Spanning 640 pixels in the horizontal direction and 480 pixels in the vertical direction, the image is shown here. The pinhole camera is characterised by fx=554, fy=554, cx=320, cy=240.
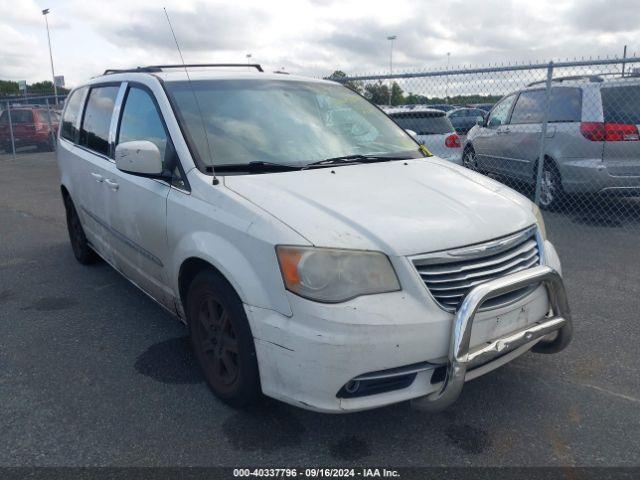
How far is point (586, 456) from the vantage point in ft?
8.04

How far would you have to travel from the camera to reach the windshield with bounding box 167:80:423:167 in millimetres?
3131

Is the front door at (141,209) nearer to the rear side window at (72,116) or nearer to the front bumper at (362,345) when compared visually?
the front bumper at (362,345)

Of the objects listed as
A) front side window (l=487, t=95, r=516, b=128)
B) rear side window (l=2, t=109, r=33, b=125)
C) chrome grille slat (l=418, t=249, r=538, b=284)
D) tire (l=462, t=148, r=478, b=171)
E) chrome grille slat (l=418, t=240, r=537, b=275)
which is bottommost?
tire (l=462, t=148, r=478, b=171)

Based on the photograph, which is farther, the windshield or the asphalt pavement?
the windshield

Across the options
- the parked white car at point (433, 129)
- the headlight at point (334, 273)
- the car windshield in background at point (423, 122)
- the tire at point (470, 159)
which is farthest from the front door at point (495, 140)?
the headlight at point (334, 273)

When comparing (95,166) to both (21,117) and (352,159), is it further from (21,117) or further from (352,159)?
(21,117)

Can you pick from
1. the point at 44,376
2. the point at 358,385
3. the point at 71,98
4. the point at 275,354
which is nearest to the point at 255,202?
the point at 275,354

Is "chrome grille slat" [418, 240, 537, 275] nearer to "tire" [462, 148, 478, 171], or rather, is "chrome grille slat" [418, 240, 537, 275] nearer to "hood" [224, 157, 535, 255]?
"hood" [224, 157, 535, 255]

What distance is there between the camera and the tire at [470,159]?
30.4 ft

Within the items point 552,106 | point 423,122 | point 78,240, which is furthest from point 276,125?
point 423,122

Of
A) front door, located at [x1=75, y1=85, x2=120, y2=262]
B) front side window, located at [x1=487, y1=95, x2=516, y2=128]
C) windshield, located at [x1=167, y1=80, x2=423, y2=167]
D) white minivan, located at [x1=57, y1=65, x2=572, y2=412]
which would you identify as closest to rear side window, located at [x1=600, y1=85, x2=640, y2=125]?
front side window, located at [x1=487, y1=95, x2=516, y2=128]

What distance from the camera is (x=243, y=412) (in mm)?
2801

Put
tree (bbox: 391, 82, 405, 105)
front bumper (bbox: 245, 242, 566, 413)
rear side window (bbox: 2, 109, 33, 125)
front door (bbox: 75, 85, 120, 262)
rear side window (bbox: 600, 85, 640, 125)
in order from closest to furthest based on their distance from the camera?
1. front bumper (bbox: 245, 242, 566, 413)
2. front door (bbox: 75, 85, 120, 262)
3. rear side window (bbox: 600, 85, 640, 125)
4. tree (bbox: 391, 82, 405, 105)
5. rear side window (bbox: 2, 109, 33, 125)

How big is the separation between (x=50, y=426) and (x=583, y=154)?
6.42 m
